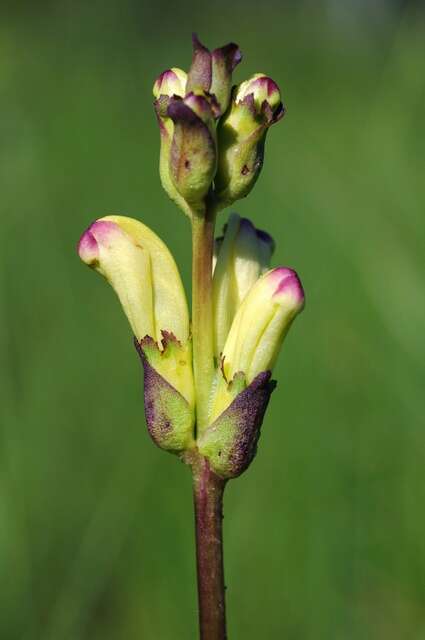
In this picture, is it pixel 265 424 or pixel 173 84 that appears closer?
pixel 173 84

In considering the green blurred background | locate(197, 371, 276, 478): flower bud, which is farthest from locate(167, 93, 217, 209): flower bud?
the green blurred background

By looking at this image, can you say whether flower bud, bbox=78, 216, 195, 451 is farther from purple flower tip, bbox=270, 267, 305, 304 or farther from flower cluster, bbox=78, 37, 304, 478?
purple flower tip, bbox=270, 267, 305, 304

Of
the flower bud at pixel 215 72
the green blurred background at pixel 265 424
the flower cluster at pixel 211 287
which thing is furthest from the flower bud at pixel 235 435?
the green blurred background at pixel 265 424

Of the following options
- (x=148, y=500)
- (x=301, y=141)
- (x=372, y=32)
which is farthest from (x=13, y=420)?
(x=301, y=141)

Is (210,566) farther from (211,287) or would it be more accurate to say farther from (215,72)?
(215,72)

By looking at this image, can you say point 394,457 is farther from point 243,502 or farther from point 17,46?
point 17,46

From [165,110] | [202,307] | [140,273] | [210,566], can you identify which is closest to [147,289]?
[140,273]
